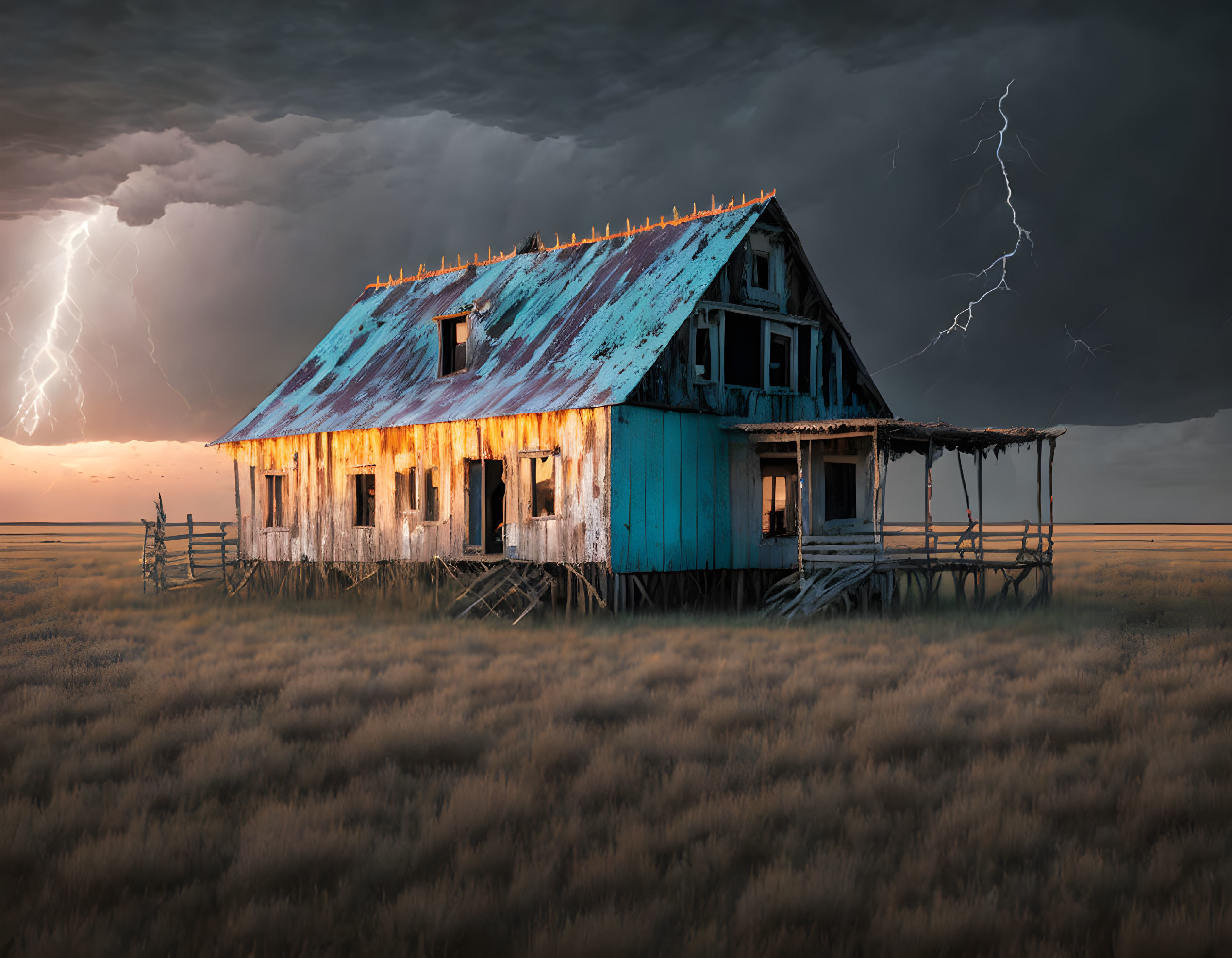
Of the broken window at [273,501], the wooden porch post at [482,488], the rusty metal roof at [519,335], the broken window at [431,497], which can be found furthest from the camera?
the broken window at [273,501]

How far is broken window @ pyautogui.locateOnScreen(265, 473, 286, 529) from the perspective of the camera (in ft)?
94.4

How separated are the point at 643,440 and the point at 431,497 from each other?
5.96 metres

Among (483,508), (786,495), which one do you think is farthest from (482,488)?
(786,495)

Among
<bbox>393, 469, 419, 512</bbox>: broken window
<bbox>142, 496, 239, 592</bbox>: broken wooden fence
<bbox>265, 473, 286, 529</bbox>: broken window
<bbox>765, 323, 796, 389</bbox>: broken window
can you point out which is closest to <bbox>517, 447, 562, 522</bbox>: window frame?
<bbox>393, 469, 419, 512</bbox>: broken window

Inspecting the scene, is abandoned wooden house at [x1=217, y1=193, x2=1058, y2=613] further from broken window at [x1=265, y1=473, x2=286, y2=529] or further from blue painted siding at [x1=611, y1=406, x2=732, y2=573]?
broken window at [x1=265, y1=473, x2=286, y2=529]

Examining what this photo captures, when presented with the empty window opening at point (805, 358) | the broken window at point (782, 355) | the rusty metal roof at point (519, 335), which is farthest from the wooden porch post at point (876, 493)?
the rusty metal roof at point (519, 335)

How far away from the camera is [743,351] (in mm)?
23375

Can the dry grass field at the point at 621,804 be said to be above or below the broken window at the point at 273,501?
below

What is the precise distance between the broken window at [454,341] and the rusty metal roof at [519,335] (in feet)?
1.02

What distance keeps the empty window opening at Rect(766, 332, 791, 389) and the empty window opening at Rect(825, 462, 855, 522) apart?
7.20 feet

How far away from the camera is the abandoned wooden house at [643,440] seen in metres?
20.8

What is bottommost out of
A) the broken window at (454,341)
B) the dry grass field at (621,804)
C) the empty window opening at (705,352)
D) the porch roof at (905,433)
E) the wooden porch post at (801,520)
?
the dry grass field at (621,804)

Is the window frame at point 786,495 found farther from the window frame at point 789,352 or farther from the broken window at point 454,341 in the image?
the broken window at point 454,341

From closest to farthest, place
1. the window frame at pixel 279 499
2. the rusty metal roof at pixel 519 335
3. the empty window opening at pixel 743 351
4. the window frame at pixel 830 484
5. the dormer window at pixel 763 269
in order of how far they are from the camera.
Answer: the rusty metal roof at pixel 519 335, the window frame at pixel 830 484, the empty window opening at pixel 743 351, the dormer window at pixel 763 269, the window frame at pixel 279 499
